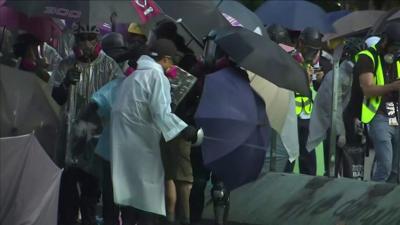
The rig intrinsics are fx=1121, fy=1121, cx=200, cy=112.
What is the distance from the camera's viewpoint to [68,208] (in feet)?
34.7

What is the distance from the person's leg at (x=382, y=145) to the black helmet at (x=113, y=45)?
2578mm

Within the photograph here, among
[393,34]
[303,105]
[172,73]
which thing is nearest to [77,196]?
[172,73]

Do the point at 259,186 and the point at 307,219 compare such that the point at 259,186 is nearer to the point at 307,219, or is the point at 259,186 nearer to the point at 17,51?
the point at 307,219

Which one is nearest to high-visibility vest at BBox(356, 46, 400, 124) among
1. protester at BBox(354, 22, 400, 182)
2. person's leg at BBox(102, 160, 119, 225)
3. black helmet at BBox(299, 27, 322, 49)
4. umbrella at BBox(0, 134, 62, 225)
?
protester at BBox(354, 22, 400, 182)

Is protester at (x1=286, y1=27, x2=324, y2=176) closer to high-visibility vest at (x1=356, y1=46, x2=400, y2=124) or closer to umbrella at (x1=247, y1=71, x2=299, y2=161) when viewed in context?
umbrella at (x1=247, y1=71, x2=299, y2=161)

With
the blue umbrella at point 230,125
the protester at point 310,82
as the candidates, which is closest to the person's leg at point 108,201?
the blue umbrella at point 230,125

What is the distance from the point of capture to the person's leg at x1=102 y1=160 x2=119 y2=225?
33.2ft

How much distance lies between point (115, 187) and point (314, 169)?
9.86 feet

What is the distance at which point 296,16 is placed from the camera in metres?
17.8

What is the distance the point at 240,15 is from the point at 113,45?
380cm

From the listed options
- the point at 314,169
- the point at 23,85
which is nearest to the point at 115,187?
the point at 23,85

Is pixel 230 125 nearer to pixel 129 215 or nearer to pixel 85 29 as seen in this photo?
pixel 129 215

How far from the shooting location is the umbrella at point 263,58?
10039mm

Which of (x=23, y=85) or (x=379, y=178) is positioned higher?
(x=23, y=85)
